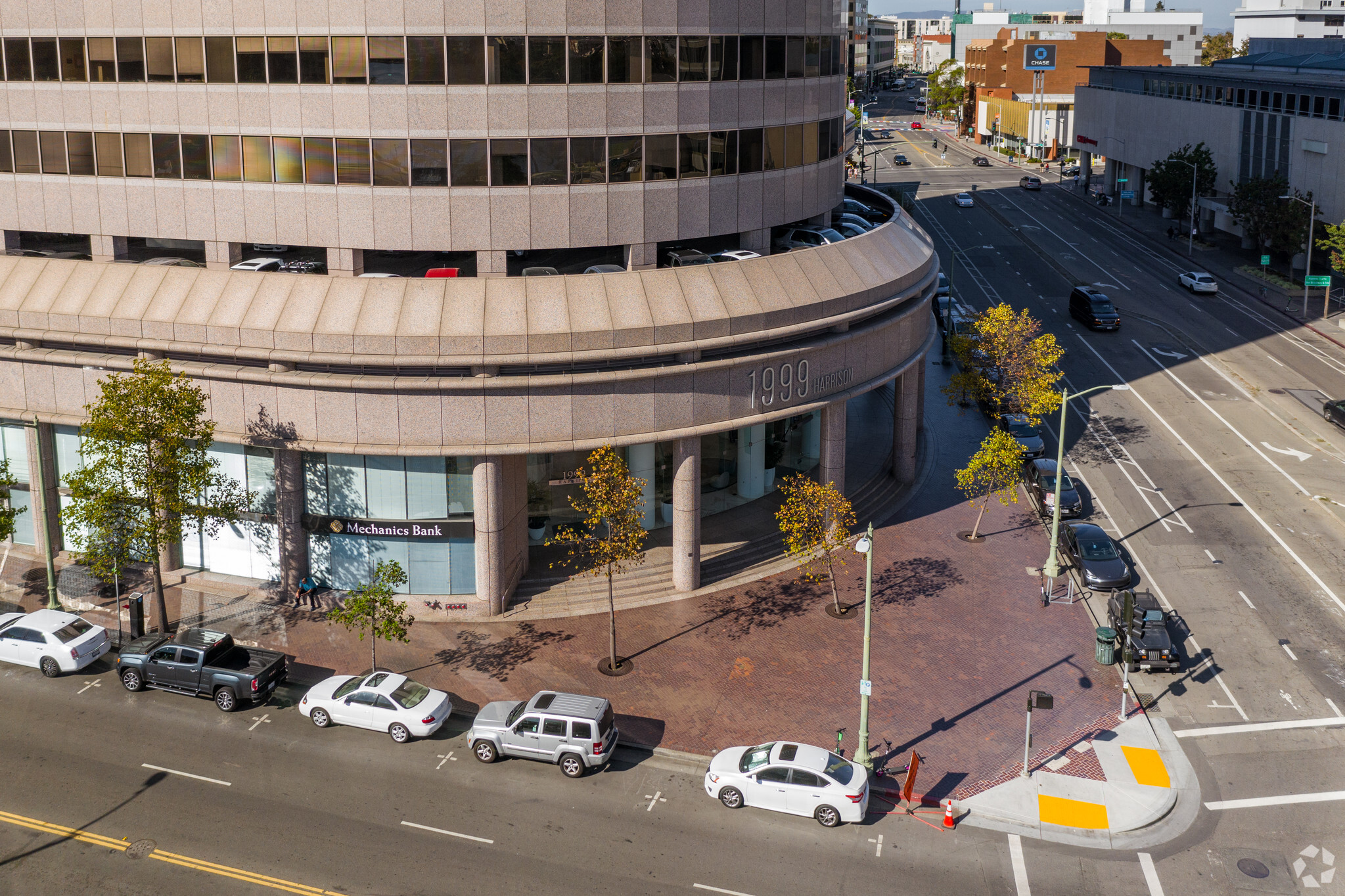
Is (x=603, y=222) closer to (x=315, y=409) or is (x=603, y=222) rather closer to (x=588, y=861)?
(x=315, y=409)

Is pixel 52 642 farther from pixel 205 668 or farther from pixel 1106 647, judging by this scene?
pixel 1106 647

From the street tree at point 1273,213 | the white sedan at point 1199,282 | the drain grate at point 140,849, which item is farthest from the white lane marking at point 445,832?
the street tree at point 1273,213

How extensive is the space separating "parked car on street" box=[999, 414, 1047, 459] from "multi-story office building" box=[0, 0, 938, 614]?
51.3 ft

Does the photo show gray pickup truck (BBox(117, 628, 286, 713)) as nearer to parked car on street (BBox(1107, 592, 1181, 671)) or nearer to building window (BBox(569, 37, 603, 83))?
building window (BBox(569, 37, 603, 83))

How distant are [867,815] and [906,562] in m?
17.2

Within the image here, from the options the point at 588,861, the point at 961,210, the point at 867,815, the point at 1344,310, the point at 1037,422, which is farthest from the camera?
the point at 961,210

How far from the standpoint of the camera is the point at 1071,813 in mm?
32500

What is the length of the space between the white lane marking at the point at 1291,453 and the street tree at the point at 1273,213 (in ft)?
123

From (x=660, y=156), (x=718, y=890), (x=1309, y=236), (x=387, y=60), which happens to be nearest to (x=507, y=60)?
(x=387, y=60)

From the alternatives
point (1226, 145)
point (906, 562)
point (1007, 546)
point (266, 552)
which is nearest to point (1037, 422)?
point (1007, 546)

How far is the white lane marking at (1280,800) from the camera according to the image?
3292cm

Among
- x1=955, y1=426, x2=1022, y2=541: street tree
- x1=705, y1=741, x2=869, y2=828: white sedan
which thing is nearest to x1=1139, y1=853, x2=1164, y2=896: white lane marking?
x1=705, y1=741, x2=869, y2=828: white sedan

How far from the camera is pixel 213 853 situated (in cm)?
3050

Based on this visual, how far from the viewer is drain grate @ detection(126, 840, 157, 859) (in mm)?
30516
